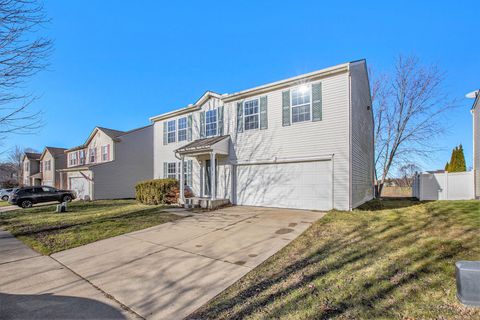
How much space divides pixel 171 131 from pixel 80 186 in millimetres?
12232

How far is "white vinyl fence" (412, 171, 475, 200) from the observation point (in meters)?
14.4

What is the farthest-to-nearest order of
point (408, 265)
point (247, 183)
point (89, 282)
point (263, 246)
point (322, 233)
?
point (247, 183) < point (322, 233) < point (263, 246) < point (89, 282) < point (408, 265)

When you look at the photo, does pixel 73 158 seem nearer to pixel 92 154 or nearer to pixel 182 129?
pixel 92 154

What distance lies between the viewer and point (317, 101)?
10.5m

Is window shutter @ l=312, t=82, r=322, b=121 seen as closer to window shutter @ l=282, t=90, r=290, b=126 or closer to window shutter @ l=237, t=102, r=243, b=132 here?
window shutter @ l=282, t=90, r=290, b=126

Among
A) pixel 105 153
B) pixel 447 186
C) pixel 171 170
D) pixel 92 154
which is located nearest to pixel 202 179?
pixel 171 170

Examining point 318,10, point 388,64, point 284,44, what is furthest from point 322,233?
point 388,64

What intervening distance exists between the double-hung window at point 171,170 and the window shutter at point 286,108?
9.04 m

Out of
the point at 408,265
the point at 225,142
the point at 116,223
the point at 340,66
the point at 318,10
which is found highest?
the point at 318,10

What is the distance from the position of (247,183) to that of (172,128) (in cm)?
781

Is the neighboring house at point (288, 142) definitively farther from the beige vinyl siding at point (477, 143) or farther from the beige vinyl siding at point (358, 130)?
the beige vinyl siding at point (477, 143)

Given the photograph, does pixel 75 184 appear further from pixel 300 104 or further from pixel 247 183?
pixel 300 104

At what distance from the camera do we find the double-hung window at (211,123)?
1456 centimetres

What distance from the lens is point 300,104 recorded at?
11.1 m
